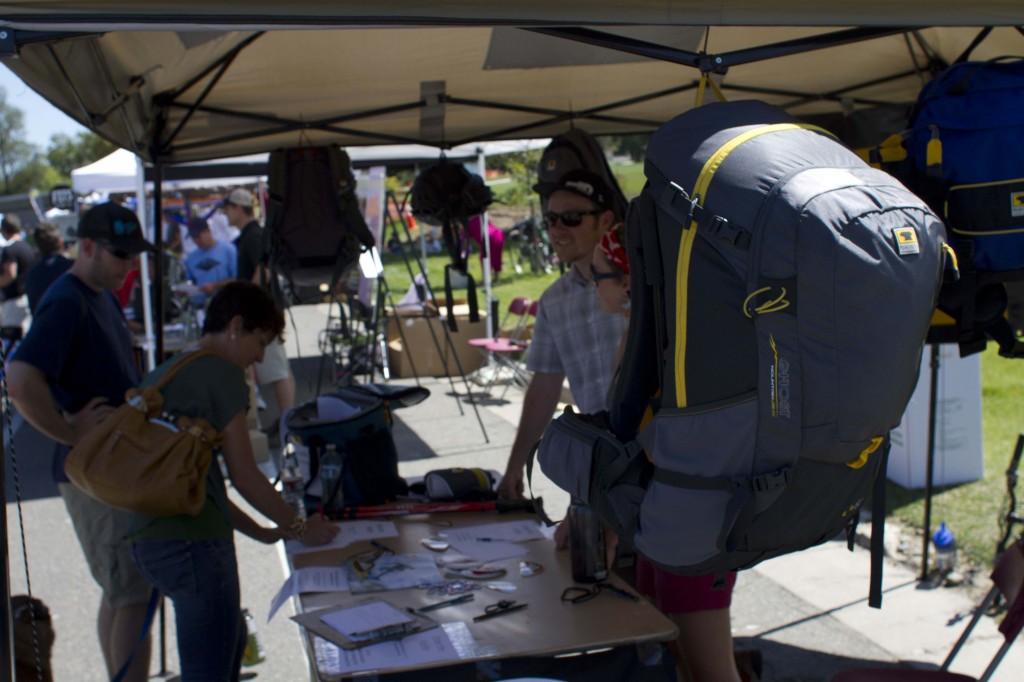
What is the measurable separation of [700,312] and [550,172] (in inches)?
93.7

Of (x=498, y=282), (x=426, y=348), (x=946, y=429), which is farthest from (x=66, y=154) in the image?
(x=946, y=429)

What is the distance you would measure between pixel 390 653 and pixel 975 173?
1731 mm

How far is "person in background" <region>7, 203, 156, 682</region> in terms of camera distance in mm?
3291

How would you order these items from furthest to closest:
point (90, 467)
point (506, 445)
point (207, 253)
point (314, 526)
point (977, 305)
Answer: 1. point (207, 253)
2. point (506, 445)
3. point (314, 526)
4. point (90, 467)
5. point (977, 305)

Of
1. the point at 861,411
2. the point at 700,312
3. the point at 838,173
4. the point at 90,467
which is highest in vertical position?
the point at 838,173

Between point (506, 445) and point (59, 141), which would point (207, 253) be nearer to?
point (506, 445)

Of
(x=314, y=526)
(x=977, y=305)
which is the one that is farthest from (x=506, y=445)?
(x=977, y=305)

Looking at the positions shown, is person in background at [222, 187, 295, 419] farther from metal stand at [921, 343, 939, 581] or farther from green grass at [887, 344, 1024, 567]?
metal stand at [921, 343, 939, 581]

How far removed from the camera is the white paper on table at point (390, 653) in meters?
2.18

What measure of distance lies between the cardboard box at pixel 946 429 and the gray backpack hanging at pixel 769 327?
420 centimetres

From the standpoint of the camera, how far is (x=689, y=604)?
2.64 m

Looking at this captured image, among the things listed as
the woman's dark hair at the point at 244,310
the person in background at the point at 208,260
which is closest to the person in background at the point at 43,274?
the person in background at the point at 208,260

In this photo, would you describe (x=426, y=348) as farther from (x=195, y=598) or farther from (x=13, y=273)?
(x=195, y=598)

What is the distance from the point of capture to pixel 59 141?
77.1 metres
